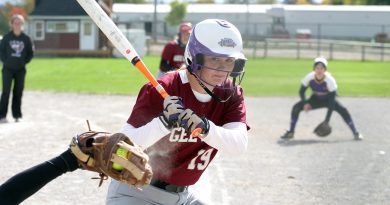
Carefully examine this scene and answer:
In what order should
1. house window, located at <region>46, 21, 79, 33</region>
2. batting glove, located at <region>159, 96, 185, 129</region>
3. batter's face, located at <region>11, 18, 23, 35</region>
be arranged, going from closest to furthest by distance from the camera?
batting glove, located at <region>159, 96, 185, 129</region> → batter's face, located at <region>11, 18, 23, 35</region> → house window, located at <region>46, 21, 79, 33</region>

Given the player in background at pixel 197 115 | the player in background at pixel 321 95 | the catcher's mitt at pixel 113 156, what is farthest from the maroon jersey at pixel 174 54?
the catcher's mitt at pixel 113 156

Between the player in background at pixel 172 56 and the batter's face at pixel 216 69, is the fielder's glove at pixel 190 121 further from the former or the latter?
the player in background at pixel 172 56

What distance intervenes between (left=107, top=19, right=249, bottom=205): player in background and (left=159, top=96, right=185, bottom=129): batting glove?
0.19 feet

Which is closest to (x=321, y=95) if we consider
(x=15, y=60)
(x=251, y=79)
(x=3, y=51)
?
(x=15, y=60)

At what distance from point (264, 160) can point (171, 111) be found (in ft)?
18.6

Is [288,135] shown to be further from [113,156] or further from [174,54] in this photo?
[113,156]

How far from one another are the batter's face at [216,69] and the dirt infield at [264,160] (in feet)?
5.45

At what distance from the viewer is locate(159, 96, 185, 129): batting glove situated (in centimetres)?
375

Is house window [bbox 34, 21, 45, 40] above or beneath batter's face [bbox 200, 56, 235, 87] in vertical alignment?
beneath

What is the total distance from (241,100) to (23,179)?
155 cm

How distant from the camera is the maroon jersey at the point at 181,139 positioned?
161 inches

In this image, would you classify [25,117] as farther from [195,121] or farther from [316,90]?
[195,121]

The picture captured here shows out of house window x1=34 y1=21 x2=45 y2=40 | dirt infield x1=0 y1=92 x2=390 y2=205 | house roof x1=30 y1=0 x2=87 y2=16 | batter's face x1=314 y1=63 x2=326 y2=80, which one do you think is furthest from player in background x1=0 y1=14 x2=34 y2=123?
house window x1=34 y1=21 x2=45 y2=40

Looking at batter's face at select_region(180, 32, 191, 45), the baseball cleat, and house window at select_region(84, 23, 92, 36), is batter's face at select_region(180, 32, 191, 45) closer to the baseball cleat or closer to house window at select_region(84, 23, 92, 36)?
the baseball cleat
